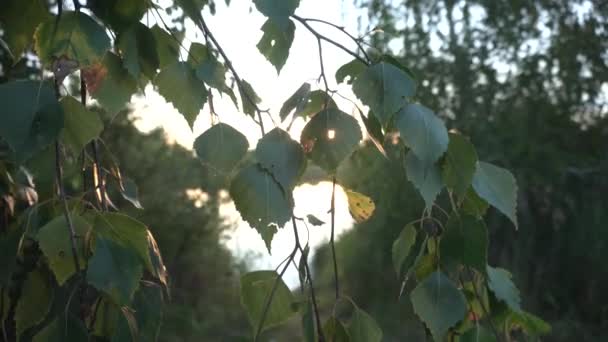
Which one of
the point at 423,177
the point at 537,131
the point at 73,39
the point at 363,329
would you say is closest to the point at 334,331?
the point at 363,329

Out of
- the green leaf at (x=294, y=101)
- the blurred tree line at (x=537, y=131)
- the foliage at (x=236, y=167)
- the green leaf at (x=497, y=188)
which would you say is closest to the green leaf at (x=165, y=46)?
the foliage at (x=236, y=167)

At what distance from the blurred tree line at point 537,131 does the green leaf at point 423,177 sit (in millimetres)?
3169

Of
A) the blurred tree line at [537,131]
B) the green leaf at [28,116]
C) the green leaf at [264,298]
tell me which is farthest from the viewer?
the blurred tree line at [537,131]

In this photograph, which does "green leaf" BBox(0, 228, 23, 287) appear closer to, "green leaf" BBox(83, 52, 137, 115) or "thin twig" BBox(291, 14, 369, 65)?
"green leaf" BBox(83, 52, 137, 115)

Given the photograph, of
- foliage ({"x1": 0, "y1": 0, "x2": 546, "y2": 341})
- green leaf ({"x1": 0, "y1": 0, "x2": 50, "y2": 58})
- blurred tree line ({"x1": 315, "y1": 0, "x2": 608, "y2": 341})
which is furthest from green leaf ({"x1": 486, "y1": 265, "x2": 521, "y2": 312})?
blurred tree line ({"x1": 315, "y1": 0, "x2": 608, "y2": 341})

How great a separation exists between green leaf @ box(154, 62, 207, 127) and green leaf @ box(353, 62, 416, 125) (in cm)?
9

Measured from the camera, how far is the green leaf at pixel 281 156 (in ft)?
1.52

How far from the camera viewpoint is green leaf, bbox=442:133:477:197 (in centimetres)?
46

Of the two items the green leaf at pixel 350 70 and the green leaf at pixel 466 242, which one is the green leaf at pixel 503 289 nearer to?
the green leaf at pixel 466 242

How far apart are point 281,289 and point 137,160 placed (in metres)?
4.04

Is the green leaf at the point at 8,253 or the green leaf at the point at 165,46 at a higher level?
the green leaf at the point at 165,46

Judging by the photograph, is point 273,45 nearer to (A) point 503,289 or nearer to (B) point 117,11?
(B) point 117,11

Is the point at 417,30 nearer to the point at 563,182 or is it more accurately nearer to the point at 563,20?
the point at 563,20

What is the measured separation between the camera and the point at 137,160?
448 cm
